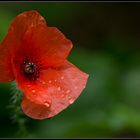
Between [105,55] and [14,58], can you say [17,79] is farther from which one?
[105,55]

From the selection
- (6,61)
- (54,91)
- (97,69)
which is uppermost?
(6,61)

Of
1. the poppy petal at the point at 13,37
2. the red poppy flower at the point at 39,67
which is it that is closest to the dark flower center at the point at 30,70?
the red poppy flower at the point at 39,67

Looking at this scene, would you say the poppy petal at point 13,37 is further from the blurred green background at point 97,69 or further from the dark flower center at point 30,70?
the blurred green background at point 97,69

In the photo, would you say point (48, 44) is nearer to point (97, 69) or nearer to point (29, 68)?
point (29, 68)

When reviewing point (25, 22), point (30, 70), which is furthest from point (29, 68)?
point (25, 22)

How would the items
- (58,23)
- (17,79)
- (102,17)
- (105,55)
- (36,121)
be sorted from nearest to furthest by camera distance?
(17,79)
(36,121)
(105,55)
(58,23)
(102,17)

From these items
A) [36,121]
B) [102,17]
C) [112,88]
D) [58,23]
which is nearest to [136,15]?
[102,17]
